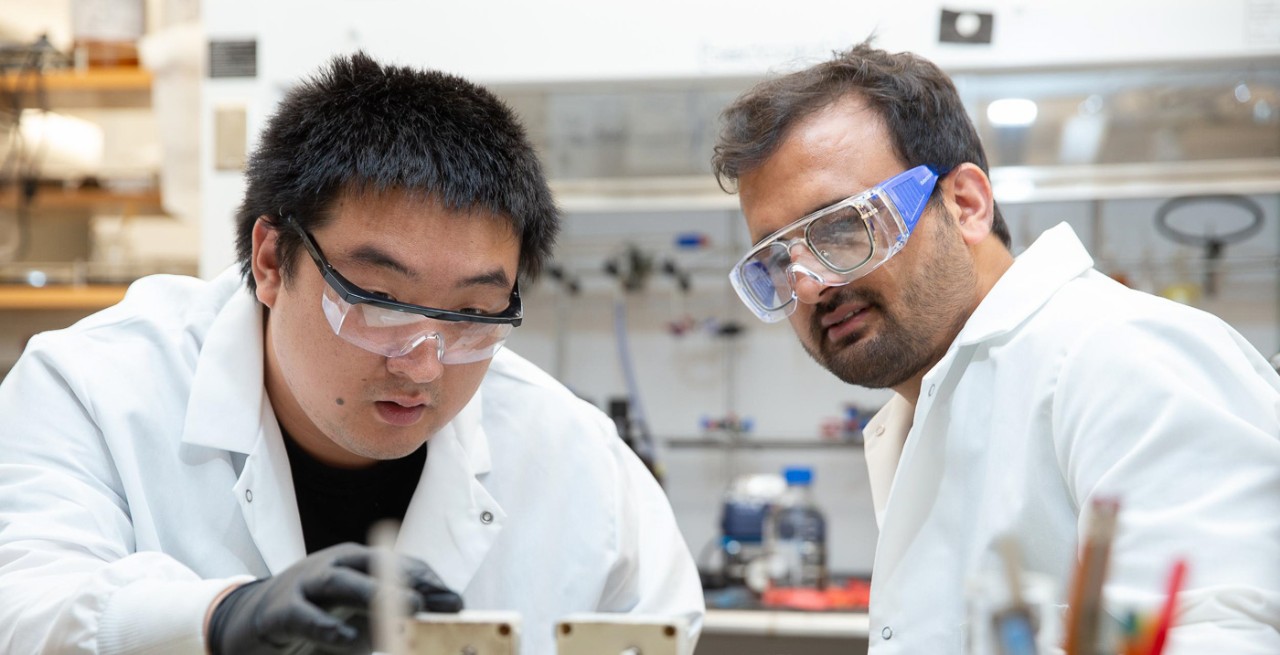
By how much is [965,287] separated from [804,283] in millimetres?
236

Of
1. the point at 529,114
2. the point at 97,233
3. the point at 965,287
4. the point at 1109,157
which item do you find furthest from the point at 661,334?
the point at 965,287

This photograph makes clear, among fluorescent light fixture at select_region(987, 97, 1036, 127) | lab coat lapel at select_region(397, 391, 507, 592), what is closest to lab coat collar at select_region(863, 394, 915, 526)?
lab coat lapel at select_region(397, 391, 507, 592)

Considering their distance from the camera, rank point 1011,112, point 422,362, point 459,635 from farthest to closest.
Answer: point 1011,112 < point 422,362 < point 459,635

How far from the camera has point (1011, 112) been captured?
2.94 meters

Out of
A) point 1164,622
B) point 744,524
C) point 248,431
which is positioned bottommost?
point 744,524

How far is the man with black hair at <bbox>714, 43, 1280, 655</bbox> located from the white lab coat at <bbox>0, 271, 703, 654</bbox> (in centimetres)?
37

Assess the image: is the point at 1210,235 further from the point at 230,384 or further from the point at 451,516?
the point at 230,384

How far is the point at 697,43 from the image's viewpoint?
8.93 feet

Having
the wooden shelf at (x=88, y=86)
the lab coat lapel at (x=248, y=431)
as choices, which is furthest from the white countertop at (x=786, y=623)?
the wooden shelf at (x=88, y=86)

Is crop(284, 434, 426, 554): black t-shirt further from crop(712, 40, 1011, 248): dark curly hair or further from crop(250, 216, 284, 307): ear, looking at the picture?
crop(712, 40, 1011, 248): dark curly hair

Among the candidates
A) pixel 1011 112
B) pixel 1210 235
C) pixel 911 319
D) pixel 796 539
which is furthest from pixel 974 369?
pixel 1210 235

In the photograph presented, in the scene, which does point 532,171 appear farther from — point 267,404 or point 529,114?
point 529,114

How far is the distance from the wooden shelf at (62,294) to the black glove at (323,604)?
8.97ft

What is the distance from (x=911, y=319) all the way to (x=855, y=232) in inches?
5.8
